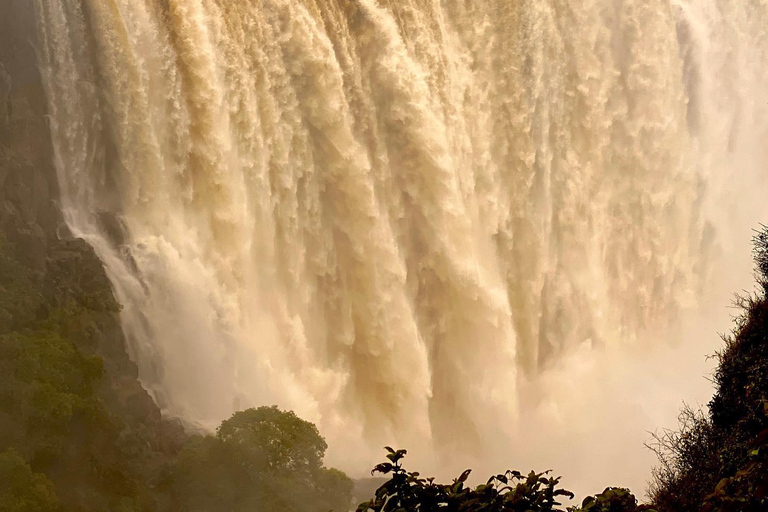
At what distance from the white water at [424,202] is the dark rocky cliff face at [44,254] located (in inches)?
10.6

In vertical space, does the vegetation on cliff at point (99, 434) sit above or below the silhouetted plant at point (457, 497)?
above

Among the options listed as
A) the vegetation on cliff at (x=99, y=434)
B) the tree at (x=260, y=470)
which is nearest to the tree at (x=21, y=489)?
the vegetation on cliff at (x=99, y=434)

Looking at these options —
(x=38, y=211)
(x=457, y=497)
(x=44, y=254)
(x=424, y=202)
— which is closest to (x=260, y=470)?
(x=44, y=254)

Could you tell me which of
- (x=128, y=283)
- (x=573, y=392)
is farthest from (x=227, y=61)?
(x=573, y=392)

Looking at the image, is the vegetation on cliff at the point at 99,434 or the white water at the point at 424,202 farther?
the white water at the point at 424,202

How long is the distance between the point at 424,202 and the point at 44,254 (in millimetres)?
6736

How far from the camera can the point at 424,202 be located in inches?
613

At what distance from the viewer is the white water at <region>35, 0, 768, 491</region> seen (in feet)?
40.8

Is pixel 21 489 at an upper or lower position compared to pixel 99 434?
lower

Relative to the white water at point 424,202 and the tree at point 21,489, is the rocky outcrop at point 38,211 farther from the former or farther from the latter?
the tree at point 21,489

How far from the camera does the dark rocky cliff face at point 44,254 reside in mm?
11031

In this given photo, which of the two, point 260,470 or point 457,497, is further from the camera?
point 260,470

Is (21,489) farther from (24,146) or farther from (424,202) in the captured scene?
(424,202)

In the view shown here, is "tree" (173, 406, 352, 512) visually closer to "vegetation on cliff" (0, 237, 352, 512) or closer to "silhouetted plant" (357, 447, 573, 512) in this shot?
"vegetation on cliff" (0, 237, 352, 512)
